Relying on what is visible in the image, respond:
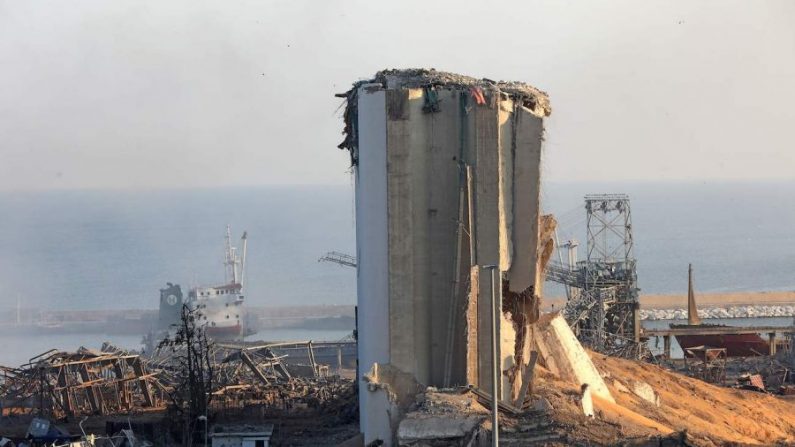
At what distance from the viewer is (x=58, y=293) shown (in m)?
146

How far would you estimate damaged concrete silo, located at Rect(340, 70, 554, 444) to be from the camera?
70.7 ft

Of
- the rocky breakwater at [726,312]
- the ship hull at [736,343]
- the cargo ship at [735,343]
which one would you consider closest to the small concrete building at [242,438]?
the cargo ship at [735,343]

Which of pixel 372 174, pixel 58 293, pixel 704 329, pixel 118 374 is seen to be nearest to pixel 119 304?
pixel 58 293

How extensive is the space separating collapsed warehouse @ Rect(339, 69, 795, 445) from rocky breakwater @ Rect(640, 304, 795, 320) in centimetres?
7532

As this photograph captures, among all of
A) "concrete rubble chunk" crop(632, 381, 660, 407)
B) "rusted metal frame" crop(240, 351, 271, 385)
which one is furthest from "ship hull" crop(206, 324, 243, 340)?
"concrete rubble chunk" crop(632, 381, 660, 407)

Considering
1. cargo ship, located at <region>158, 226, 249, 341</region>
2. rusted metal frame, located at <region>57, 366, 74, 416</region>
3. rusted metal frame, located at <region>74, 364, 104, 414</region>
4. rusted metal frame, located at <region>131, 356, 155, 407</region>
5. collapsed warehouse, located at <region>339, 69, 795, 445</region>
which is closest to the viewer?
collapsed warehouse, located at <region>339, 69, 795, 445</region>

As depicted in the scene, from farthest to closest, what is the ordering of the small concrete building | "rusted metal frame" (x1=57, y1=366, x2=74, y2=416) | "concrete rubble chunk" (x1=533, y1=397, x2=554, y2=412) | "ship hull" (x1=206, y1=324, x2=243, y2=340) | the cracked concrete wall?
"ship hull" (x1=206, y1=324, x2=243, y2=340)
"rusted metal frame" (x1=57, y1=366, x2=74, y2=416)
the small concrete building
the cracked concrete wall
"concrete rubble chunk" (x1=533, y1=397, x2=554, y2=412)

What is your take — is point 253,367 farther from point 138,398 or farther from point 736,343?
point 736,343

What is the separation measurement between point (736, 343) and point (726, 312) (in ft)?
162

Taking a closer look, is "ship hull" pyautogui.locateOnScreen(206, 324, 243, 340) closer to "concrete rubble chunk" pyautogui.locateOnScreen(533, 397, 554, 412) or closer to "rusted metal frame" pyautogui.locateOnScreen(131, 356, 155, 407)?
"rusted metal frame" pyautogui.locateOnScreen(131, 356, 155, 407)

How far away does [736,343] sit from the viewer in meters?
54.2

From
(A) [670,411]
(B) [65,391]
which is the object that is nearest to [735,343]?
(A) [670,411]

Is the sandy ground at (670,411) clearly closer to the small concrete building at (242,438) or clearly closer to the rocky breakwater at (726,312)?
the small concrete building at (242,438)

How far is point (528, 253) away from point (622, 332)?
24.8m
